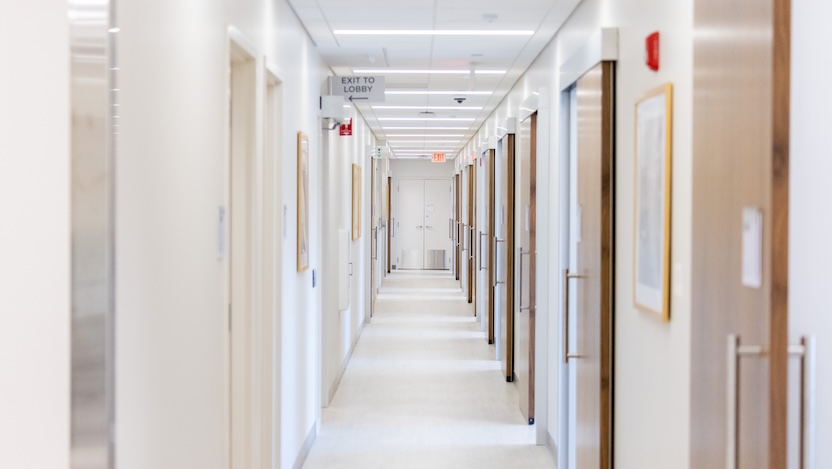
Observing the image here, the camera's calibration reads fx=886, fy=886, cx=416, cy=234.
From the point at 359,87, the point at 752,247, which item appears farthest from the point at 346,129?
the point at 752,247

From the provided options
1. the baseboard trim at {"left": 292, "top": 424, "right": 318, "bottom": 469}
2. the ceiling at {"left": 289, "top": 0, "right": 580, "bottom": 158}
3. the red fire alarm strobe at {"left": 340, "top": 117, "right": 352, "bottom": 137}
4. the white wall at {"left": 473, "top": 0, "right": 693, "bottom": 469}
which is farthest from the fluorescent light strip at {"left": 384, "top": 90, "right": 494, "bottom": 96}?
the white wall at {"left": 473, "top": 0, "right": 693, "bottom": 469}

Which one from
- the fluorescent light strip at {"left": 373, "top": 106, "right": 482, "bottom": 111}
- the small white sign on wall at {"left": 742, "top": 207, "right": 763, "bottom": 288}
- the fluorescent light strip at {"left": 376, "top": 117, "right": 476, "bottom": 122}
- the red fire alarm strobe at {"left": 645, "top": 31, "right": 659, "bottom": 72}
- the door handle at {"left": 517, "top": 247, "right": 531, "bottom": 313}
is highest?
the fluorescent light strip at {"left": 376, "top": 117, "right": 476, "bottom": 122}

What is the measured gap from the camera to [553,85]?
251 inches

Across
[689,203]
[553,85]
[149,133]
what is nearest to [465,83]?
[553,85]

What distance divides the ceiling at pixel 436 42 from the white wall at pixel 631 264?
0.68 meters

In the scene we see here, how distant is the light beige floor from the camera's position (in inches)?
242

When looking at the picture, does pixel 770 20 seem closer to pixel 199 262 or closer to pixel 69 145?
pixel 69 145

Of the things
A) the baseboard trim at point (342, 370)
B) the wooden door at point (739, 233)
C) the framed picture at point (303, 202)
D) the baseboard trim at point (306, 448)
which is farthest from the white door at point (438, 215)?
the wooden door at point (739, 233)

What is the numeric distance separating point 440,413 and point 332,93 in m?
2.93

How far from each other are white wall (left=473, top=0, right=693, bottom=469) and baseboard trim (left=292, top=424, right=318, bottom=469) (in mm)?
2247

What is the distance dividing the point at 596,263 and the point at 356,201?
6.60m

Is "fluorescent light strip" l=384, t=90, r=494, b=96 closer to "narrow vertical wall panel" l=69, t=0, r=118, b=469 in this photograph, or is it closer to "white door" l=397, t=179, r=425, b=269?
"narrow vertical wall panel" l=69, t=0, r=118, b=469

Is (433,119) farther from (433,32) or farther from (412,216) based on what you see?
(412,216)
